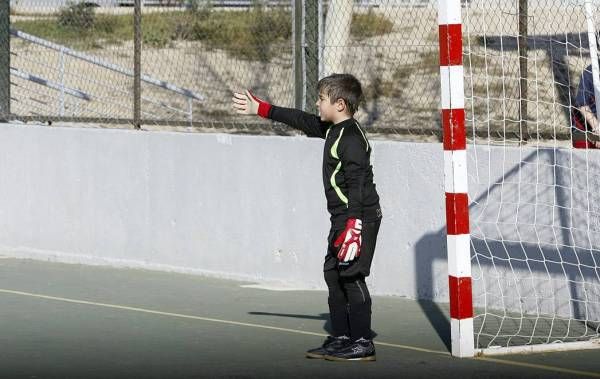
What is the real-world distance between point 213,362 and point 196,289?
3368mm

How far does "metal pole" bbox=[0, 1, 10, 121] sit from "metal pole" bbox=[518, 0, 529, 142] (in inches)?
240

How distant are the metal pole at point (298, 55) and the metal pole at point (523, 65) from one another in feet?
7.38

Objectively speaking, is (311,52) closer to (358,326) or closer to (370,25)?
(370,25)

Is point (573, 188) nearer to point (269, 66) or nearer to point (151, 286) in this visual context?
point (151, 286)

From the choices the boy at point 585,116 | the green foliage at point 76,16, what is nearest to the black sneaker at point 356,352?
the boy at point 585,116

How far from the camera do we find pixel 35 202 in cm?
1414

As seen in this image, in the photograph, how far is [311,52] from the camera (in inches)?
501

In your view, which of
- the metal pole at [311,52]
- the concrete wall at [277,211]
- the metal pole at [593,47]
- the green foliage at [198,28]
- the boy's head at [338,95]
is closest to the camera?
the boy's head at [338,95]

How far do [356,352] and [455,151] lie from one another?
135 cm

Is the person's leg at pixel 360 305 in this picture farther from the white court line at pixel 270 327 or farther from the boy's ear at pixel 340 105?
the boy's ear at pixel 340 105

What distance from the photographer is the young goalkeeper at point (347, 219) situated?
8570 mm

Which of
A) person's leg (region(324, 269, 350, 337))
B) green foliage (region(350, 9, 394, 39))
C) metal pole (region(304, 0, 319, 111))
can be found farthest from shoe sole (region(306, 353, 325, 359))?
green foliage (region(350, 9, 394, 39))

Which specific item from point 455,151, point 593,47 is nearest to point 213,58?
point 593,47

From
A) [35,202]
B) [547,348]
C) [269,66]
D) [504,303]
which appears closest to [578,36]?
[504,303]
